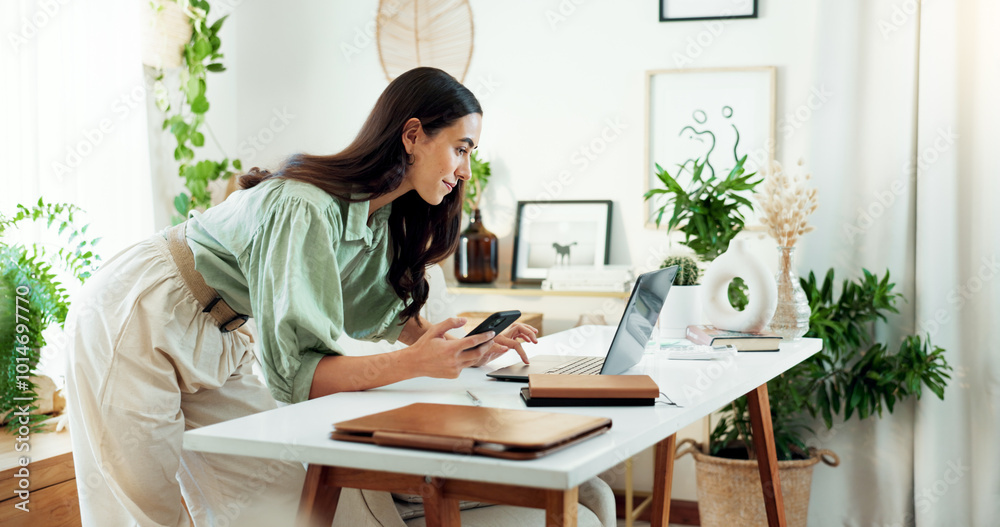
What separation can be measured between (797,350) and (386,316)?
3.04 feet

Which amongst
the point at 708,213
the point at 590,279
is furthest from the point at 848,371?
the point at 590,279

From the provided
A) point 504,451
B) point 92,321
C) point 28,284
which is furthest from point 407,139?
point 28,284

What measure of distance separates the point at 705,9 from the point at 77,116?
85.2 inches

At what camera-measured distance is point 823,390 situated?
2.64 m

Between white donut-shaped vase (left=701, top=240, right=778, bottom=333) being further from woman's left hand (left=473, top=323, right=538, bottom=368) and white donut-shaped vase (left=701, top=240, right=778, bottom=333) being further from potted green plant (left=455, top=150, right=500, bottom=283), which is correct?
potted green plant (left=455, top=150, right=500, bottom=283)

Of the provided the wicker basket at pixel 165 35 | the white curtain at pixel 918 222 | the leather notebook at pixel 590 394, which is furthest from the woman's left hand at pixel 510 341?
the wicker basket at pixel 165 35

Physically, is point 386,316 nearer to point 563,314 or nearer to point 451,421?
point 451,421

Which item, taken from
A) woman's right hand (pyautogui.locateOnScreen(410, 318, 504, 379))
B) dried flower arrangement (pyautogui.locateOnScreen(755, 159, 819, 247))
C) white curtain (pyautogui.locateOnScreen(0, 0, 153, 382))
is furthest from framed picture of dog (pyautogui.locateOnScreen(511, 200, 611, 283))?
woman's right hand (pyautogui.locateOnScreen(410, 318, 504, 379))

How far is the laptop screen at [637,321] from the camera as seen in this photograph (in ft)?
4.30

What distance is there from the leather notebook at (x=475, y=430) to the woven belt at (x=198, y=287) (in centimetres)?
58

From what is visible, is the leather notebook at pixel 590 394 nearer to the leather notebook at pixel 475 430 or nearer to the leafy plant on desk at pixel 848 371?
A: the leather notebook at pixel 475 430

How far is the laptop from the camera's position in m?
1.32

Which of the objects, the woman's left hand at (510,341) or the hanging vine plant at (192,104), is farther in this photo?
the hanging vine plant at (192,104)

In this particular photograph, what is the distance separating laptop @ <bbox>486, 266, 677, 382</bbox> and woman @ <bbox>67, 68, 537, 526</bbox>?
0.24 ft
